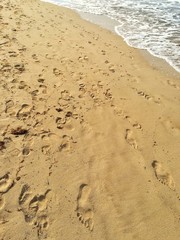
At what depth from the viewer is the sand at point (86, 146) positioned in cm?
324

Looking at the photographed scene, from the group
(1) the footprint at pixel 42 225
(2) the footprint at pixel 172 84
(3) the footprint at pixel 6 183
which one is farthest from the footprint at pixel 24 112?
(2) the footprint at pixel 172 84

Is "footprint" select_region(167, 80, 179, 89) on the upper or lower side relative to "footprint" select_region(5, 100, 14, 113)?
upper

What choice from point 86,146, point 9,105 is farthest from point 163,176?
point 9,105

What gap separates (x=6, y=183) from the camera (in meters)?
3.56

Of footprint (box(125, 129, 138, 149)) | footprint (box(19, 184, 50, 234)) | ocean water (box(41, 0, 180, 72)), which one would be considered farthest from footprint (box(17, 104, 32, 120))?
ocean water (box(41, 0, 180, 72))

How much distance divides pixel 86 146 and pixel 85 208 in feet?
3.70

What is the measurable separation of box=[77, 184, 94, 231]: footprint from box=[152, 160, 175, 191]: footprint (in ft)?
3.46

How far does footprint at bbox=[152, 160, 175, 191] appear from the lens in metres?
3.77

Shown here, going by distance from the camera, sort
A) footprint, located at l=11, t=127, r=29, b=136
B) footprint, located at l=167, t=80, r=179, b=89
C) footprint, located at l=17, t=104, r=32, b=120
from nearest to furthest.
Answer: footprint, located at l=11, t=127, r=29, b=136, footprint, located at l=17, t=104, r=32, b=120, footprint, located at l=167, t=80, r=179, b=89

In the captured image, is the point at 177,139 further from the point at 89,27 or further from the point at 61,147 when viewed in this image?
the point at 89,27

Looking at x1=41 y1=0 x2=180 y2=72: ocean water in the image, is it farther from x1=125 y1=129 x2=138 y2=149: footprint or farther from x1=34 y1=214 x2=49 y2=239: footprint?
x1=34 y1=214 x2=49 y2=239: footprint

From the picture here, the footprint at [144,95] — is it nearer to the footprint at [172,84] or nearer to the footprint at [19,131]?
the footprint at [172,84]

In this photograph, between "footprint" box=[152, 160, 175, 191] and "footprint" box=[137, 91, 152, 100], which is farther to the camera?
"footprint" box=[137, 91, 152, 100]

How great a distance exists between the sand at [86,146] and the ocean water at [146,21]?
1318 millimetres
